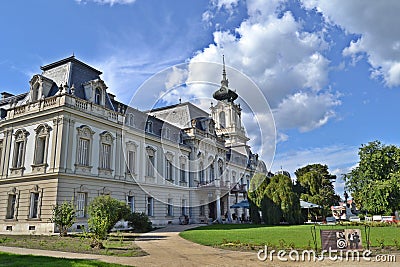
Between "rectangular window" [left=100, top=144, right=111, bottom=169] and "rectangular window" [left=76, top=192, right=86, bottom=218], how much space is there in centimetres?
297

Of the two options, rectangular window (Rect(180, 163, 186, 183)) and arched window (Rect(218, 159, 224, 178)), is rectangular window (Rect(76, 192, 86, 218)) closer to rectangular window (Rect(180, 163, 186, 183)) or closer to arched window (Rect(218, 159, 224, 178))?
rectangular window (Rect(180, 163, 186, 183))

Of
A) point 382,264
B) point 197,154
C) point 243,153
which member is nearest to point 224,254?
point 382,264

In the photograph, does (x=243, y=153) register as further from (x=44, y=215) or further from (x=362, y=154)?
(x=44, y=215)

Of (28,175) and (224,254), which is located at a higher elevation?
(28,175)

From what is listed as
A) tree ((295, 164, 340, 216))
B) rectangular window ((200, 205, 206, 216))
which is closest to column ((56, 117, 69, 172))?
rectangular window ((200, 205, 206, 216))

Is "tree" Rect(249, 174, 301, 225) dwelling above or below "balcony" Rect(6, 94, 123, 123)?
below

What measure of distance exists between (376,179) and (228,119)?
83.8 feet

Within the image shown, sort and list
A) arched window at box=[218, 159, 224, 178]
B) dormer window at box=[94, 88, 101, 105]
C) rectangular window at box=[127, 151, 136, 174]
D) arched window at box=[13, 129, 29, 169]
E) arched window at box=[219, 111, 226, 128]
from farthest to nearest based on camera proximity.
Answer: arched window at box=[219, 111, 226, 128] < arched window at box=[218, 159, 224, 178] < rectangular window at box=[127, 151, 136, 174] < dormer window at box=[94, 88, 101, 105] < arched window at box=[13, 129, 29, 169]

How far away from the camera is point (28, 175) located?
23.8 metres

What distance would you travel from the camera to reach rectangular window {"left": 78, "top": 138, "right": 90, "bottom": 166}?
2449 centimetres

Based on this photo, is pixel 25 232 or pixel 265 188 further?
pixel 265 188

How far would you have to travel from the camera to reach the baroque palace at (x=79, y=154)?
23141 mm

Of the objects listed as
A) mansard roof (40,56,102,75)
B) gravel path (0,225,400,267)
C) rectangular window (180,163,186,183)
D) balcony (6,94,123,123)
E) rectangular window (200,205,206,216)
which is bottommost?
gravel path (0,225,400,267)

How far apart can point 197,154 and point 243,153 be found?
20907mm
